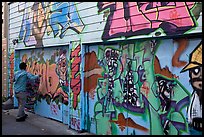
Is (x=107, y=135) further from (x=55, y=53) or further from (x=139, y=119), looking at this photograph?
(x=55, y=53)

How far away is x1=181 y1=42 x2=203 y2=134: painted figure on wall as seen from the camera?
4465 millimetres

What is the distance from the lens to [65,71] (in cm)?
753

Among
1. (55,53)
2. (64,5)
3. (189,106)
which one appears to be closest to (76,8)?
(64,5)

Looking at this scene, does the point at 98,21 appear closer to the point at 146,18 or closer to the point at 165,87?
the point at 146,18

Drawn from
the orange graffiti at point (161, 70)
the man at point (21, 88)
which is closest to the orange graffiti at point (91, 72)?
the orange graffiti at point (161, 70)

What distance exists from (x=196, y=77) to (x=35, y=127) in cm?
446

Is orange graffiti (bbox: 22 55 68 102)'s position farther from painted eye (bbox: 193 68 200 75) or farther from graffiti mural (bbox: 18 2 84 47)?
painted eye (bbox: 193 68 200 75)

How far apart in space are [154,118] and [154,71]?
2.96 ft

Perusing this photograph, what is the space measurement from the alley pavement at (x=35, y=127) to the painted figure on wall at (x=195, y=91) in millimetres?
2784

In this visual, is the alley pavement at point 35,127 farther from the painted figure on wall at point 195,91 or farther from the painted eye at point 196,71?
the painted eye at point 196,71

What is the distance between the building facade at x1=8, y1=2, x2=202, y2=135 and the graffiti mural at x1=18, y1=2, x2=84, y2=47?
3cm

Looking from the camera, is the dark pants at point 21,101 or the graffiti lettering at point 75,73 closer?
the graffiti lettering at point 75,73

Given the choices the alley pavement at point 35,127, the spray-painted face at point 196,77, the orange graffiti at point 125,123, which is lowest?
the alley pavement at point 35,127

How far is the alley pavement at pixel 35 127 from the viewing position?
260 inches
